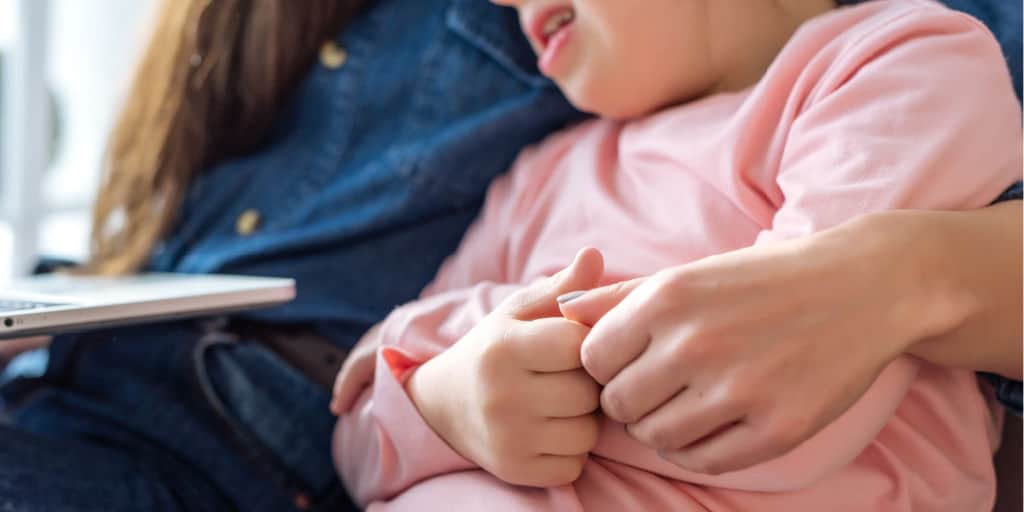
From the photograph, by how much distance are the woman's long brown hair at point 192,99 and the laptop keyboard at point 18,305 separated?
234 millimetres

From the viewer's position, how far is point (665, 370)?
459 mm

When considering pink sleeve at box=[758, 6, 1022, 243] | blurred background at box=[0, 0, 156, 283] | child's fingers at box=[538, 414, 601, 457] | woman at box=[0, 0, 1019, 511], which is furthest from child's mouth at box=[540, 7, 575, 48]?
blurred background at box=[0, 0, 156, 283]

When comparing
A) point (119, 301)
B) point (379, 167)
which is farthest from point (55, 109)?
point (119, 301)

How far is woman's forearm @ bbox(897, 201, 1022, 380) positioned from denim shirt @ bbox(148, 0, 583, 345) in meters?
0.39

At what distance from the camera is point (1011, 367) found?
52 cm

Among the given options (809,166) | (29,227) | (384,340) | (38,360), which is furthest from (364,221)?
(29,227)

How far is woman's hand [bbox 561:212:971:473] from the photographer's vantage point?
1.48 feet

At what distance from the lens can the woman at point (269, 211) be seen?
0.77 meters

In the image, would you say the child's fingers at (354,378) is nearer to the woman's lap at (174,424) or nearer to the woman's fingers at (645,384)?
the woman's lap at (174,424)

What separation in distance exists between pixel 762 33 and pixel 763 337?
0.30m

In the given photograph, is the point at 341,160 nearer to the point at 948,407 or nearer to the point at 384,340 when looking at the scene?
the point at 384,340

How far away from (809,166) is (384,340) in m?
0.29

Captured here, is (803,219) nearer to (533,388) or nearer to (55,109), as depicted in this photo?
(533,388)

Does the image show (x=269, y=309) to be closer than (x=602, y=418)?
No
